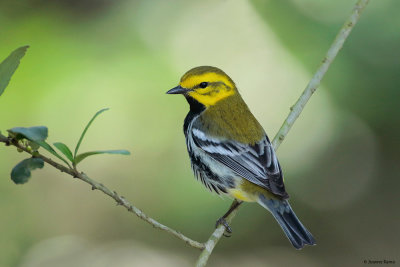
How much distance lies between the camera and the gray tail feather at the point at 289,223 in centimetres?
310

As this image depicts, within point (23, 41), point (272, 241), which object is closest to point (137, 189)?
point (272, 241)

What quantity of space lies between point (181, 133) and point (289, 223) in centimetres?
245

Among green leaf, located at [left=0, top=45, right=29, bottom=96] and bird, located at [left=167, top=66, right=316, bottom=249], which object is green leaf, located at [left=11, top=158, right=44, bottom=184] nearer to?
green leaf, located at [left=0, top=45, right=29, bottom=96]

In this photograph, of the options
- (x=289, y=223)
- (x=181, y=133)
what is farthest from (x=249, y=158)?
(x=181, y=133)

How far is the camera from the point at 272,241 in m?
5.32

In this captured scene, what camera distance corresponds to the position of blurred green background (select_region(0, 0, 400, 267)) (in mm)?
5234

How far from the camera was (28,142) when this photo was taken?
77.7 inches

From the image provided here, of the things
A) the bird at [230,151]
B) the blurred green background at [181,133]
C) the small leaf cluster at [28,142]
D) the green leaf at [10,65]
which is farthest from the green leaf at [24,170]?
the blurred green background at [181,133]

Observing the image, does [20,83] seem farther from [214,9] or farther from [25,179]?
[25,179]

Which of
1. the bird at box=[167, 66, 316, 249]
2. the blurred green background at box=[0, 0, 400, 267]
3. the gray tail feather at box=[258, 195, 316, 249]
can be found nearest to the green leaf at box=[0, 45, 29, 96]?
the bird at box=[167, 66, 316, 249]

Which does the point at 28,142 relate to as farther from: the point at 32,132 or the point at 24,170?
the point at 32,132

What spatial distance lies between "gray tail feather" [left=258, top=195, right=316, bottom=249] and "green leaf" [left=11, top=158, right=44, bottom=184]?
5.43 feet

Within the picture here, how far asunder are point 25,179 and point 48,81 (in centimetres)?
383

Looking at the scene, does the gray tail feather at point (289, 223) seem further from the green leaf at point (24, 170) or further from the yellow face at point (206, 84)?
the green leaf at point (24, 170)
